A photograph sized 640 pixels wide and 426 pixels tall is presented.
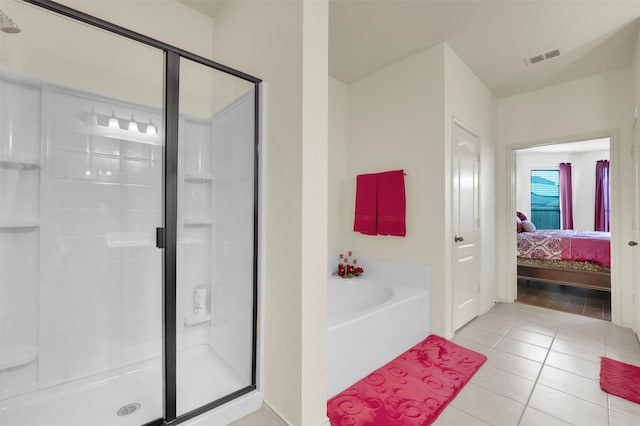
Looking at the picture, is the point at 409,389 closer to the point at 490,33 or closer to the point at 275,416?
the point at 275,416

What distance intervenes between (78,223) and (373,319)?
A: 1906 mm

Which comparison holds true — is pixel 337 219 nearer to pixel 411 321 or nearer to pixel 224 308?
pixel 411 321

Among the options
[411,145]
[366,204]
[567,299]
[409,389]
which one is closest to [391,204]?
[366,204]

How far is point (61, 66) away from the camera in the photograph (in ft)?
Answer: 5.46

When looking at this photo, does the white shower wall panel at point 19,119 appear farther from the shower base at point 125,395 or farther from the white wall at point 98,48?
the shower base at point 125,395

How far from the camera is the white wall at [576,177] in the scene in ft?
21.1

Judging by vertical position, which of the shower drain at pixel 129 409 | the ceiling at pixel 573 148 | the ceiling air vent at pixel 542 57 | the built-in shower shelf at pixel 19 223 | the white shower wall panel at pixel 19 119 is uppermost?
the ceiling air vent at pixel 542 57

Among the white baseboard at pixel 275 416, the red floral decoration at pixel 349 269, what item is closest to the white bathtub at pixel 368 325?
the red floral decoration at pixel 349 269

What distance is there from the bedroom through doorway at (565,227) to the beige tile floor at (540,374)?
71 cm

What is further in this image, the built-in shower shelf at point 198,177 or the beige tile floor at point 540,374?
the built-in shower shelf at point 198,177

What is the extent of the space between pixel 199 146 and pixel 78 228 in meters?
0.83

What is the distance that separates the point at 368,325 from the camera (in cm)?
196

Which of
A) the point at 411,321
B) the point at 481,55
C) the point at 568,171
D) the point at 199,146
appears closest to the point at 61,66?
the point at 199,146

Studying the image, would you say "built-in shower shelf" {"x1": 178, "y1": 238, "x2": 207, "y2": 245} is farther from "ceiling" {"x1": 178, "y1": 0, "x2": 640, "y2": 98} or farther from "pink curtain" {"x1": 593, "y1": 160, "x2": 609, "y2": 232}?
"pink curtain" {"x1": 593, "y1": 160, "x2": 609, "y2": 232}
